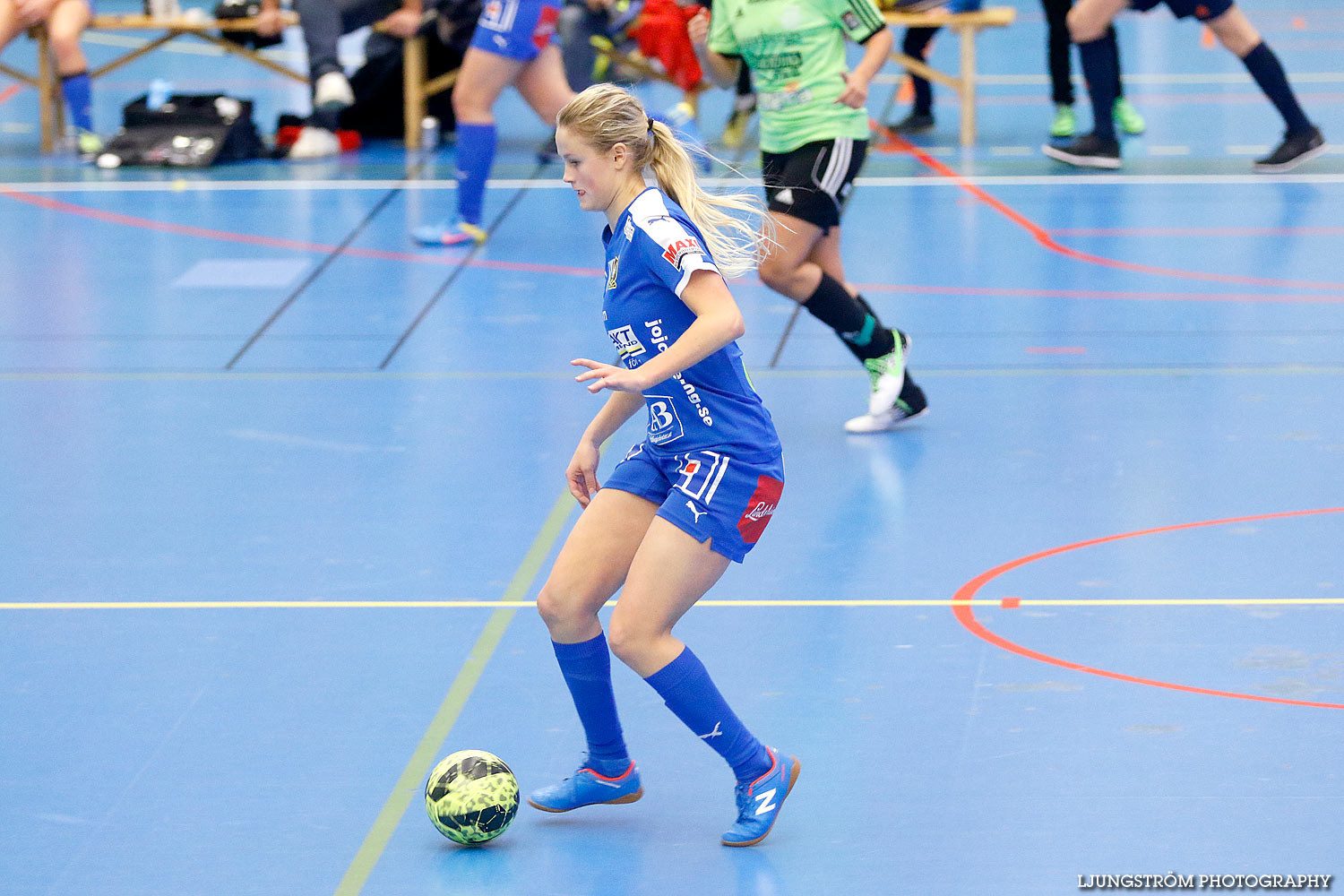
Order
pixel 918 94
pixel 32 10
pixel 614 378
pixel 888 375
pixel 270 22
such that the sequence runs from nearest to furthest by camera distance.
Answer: pixel 614 378, pixel 888 375, pixel 32 10, pixel 270 22, pixel 918 94

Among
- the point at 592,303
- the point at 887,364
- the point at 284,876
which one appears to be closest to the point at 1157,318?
the point at 887,364

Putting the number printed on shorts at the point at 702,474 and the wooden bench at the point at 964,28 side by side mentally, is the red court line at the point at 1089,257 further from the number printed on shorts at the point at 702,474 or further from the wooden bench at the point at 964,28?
the number printed on shorts at the point at 702,474

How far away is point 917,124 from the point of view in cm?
1170

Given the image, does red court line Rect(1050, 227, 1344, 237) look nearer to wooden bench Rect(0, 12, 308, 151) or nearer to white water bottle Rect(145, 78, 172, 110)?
wooden bench Rect(0, 12, 308, 151)

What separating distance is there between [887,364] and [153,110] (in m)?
6.86

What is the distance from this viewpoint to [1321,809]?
11.7ft

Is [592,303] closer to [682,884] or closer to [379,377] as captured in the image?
[379,377]

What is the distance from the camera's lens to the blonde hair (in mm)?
3463

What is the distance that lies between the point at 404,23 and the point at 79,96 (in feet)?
7.34

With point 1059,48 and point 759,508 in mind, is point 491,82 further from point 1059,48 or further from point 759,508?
point 759,508

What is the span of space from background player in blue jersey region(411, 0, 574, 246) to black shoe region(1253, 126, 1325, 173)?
4.26 metres

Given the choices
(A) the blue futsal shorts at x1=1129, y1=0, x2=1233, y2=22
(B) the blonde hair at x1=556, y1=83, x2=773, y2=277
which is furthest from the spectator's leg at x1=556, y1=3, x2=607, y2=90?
(B) the blonde hair at x1=556, y1=83, x2=773, y2=277

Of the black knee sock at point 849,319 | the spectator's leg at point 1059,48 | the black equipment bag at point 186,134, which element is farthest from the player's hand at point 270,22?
the black knee sock at point 849,319

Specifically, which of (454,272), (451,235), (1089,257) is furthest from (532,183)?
(1089,257)
